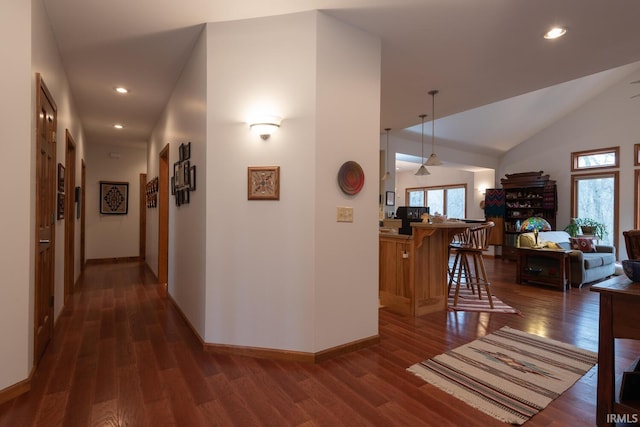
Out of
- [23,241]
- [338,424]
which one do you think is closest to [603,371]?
[338,424]

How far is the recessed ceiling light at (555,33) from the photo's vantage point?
264cm

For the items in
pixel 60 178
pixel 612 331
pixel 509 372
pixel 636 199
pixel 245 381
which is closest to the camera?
pixel 612 331

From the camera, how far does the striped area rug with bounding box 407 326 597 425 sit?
6.20 ft

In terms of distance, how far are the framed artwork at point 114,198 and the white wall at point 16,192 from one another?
18.3 feet

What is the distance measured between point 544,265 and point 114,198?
27.4 ft

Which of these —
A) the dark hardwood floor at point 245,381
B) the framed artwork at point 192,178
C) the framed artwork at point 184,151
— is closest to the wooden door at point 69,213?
the dark hardwood floor at point 245,381

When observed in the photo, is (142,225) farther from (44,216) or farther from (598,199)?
(598,199)

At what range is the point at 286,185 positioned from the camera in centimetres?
245

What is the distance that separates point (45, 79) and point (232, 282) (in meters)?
2.11

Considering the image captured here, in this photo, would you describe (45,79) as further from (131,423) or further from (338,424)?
(338,424)

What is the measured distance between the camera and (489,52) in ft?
9.94

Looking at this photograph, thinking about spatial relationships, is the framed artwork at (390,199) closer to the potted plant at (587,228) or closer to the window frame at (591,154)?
the potted plant at (587,228)

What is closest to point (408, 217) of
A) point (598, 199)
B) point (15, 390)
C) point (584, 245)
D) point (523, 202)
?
point (15, 390)

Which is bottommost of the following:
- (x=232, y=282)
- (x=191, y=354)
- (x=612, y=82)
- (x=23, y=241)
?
(x=191, y=354)
